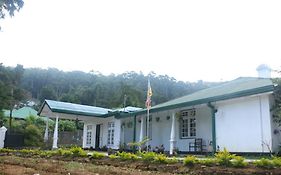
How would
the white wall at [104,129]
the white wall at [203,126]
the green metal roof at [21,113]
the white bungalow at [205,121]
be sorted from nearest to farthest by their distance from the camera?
Answer: the white bungalow at [205,121] → the white wall at [203,126] → the white wall at [104,129] → the green metal roof at [21,113]

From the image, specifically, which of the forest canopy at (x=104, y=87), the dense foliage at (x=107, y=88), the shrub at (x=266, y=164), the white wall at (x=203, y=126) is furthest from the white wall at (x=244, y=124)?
the dense foliage at (x=107, y=88)

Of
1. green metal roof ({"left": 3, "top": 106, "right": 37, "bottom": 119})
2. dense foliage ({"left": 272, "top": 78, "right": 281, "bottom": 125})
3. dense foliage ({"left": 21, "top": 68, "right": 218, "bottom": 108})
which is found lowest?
dense foliage ({"left": 272, "top": 78, "right": 281, "bottom": 125})

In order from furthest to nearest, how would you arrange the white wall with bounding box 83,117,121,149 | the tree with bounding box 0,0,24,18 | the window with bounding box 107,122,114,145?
1. the window with bounding box 107,122,114,145
2. the white wall with bounding box 83,117,121,149
3. the tree with bounding box 0,0,24,18

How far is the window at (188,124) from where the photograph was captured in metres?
17.2

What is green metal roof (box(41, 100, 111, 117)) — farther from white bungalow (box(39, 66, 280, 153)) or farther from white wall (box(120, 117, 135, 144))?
white wall (box(120, 117, 135, 144))

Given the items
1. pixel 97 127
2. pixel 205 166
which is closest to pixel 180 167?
pixel 205 166

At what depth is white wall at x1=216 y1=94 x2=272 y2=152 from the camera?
12.4 meters

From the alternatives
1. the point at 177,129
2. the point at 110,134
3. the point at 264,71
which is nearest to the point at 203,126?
the point at 177,129

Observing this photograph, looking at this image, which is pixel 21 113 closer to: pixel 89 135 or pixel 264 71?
pixel 89 135

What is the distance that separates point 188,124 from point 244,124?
4517 millimetres

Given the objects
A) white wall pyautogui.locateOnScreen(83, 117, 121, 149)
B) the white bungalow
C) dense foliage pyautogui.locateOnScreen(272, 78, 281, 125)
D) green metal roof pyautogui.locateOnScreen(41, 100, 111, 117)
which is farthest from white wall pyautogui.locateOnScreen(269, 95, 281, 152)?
green metal roof pyautogui.locateOnScreen(41, 100, 111, 117)

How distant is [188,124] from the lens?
17438mm

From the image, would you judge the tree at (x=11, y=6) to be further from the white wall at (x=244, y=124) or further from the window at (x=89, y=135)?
the window at (x=89, y=135)

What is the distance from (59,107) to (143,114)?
575 centimetres
